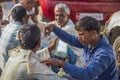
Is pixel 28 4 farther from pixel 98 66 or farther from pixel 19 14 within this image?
pixel 98 66

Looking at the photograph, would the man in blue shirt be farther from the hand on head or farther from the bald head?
the bald head

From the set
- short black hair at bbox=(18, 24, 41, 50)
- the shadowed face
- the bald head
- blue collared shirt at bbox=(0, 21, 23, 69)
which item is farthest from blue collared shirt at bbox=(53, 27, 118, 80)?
the bald head

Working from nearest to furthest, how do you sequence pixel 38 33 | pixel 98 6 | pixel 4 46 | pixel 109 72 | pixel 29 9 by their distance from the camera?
pixel 38 33 → pixel 109 72 → pixel 4 46 → pixel 29 9 → pixel 98 6

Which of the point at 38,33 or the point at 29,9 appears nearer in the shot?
the point at 38,33

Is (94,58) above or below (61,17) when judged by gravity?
below

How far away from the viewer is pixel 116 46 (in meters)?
7.84

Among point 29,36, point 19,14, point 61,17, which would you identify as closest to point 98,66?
point 29,36

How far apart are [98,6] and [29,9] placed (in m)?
2.33

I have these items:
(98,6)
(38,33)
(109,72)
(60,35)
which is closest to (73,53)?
(60,35)

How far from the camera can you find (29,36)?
3893 mm

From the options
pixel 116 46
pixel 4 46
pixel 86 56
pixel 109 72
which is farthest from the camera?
pixel 116 46

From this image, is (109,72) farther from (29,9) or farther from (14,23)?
(29,9)

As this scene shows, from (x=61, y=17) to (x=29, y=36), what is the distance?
3.00 m

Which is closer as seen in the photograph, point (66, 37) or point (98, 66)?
point (98, 66)
